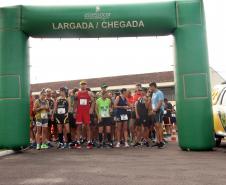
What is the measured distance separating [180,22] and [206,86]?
189 centimetres

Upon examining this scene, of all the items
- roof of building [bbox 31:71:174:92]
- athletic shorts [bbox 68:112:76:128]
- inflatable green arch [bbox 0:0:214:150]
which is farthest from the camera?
roof of building [bbox 31:71:174:92]

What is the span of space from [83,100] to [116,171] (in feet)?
18.7

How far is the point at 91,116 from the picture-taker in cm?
1359

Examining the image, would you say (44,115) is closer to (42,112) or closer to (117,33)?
(42,112)

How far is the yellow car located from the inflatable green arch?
44cm

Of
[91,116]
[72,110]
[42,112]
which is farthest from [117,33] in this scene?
[42,112]

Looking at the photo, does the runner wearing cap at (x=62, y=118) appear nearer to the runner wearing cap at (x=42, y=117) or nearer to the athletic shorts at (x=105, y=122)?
the runner wearing cap at (x=42, y=117)

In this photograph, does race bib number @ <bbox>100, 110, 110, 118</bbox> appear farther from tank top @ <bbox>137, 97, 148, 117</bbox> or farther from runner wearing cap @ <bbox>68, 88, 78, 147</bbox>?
tank top @ <bbox>137, 97, 148, 117</bbox>

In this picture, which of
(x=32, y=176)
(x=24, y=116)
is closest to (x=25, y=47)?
(x=24, y=116)

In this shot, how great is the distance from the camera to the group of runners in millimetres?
12409

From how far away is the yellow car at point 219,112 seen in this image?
37.1 ft

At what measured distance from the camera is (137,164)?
8.06 metres

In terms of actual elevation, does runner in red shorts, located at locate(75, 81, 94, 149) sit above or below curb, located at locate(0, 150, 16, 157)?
above

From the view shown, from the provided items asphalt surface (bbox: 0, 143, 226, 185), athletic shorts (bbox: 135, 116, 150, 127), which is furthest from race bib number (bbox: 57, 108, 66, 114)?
asphalt surface (bbox: 0, 143, 226, 185)
